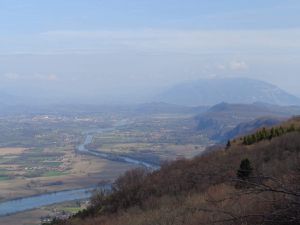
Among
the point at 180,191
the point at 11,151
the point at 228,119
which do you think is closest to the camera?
the point at 180,191

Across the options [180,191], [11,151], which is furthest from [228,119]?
[180,191]

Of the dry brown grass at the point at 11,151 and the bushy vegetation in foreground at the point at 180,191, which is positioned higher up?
the bushy vegetation in foreground at the point at 180,191

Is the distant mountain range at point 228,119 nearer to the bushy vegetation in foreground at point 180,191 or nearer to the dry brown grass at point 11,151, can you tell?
the dry brown grass at point 11,151

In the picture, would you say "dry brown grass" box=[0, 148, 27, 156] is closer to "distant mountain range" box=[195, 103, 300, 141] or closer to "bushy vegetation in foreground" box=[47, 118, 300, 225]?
"distant mountain range" box=[195, 103, 300, 141]

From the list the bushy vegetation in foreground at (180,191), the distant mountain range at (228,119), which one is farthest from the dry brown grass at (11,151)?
the bushy vegetation in foreground at (180,191)

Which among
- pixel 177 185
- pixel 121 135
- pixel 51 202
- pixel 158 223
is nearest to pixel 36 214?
pixel 51 202

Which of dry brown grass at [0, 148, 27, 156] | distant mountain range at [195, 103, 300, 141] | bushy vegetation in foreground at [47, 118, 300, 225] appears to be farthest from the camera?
distant mountain range at [195, 103, 300, 141]

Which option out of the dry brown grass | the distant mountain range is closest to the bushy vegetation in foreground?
the dry brown grass

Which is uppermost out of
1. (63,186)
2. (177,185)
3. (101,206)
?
(177,185)

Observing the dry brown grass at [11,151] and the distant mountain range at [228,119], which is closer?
the dry brown grass at [11,151]

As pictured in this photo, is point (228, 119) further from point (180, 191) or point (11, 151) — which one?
point (180, 191)

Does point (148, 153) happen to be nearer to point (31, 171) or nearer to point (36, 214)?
point (31, 171)
